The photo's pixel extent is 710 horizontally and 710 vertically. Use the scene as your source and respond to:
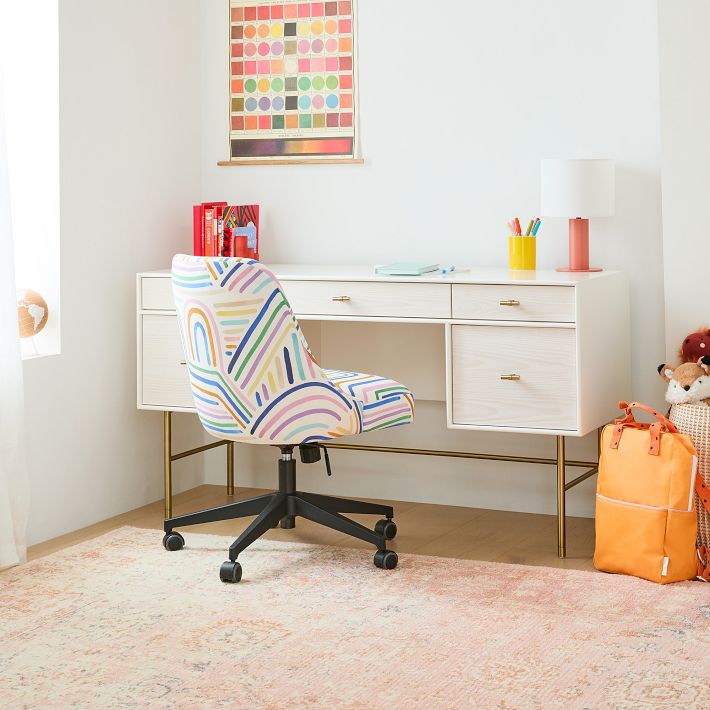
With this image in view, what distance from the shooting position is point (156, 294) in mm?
3574

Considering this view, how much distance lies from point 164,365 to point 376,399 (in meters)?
0.85

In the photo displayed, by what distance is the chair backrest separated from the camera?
9.39 feet

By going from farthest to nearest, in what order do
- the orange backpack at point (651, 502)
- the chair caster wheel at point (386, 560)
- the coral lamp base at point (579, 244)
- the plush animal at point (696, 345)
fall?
the coral lamp base at point (579, 244)
the plush animal at point (696, 345)
the chair caster wheel at point (386, 560)
the orange backpack at point (651, 502)

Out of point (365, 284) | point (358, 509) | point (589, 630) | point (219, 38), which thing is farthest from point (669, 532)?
point (219, 38)

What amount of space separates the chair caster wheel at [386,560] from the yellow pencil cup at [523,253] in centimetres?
99

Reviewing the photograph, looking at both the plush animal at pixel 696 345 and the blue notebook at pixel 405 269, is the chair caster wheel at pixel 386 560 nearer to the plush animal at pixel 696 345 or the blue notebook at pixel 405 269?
the blue notebook at pixel 405 269

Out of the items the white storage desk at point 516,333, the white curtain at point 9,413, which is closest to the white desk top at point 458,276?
the white storage desk at point 516,333

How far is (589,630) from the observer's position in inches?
99.6

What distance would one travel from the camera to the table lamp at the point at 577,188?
3301mm

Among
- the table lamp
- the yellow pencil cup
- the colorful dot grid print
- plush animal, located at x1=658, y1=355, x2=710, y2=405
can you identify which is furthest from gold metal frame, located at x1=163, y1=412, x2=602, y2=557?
the colorful dot grid print

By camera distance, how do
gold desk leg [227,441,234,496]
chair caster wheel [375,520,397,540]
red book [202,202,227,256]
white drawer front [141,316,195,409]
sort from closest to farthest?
chair caster wheel [375,520,397,540], white drawer front [141,316,195,409], red book [202,202,227,256], gold desk leg [227,441,234,496]

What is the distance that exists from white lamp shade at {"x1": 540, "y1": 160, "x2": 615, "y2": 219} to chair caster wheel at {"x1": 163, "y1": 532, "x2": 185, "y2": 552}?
1.45 m

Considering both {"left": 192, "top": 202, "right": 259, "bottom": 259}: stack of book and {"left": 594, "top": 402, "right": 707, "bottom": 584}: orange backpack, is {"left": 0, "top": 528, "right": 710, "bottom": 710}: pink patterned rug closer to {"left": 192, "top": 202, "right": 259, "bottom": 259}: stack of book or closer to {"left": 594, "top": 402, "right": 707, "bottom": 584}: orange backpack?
{"left": 594, "top": 402, "right": 707, "bottom": 584}: orange backpack

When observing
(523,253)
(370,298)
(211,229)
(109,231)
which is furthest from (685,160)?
(109,231)
